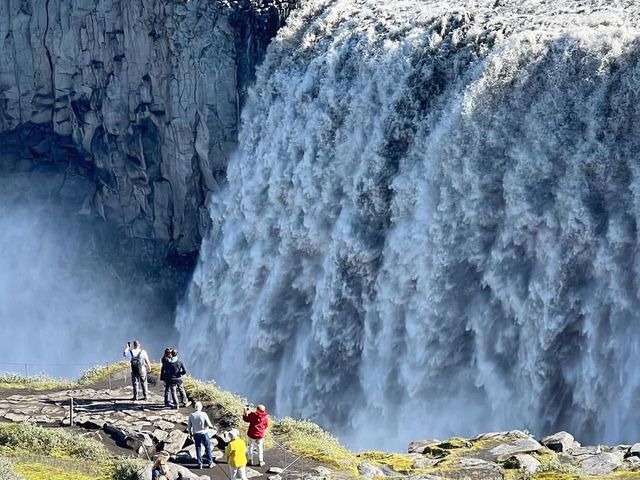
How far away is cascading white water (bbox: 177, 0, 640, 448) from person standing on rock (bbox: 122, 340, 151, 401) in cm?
1468

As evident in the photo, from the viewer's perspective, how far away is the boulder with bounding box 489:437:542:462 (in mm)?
35156

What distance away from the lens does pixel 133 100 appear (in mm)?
70875

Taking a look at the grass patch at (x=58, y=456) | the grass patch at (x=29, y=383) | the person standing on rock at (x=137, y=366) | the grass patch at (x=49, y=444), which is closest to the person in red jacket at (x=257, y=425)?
the grass patch at (x=58, y=456)

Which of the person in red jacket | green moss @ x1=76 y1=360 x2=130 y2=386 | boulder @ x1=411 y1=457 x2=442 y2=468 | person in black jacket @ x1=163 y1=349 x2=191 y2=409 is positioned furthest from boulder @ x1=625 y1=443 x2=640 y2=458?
green moss @ x1=76 y1=360 x2=130 y2=386

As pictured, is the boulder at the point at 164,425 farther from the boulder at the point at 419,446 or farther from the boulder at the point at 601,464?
the boulder at the point at 601,464

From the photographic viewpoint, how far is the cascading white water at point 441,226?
45656 millimetres

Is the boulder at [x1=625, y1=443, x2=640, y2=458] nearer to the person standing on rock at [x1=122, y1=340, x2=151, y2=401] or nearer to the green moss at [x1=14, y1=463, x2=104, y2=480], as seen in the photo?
the green moss at [x1=14, y1=463, x2=104, y2=480]

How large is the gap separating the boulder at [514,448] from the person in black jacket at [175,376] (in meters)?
9.24

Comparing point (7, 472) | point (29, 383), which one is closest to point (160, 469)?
point (7, 472)

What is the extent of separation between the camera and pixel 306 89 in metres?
59.4

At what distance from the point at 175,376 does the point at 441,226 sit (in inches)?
662

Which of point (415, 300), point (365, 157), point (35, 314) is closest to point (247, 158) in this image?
point (365, 157)

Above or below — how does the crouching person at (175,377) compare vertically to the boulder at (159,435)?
above

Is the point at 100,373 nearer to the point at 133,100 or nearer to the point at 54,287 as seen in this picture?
the point at 133,100
